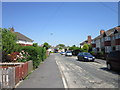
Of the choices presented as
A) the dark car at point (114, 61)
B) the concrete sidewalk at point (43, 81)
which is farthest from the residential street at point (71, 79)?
the dark car at point (114, 61)

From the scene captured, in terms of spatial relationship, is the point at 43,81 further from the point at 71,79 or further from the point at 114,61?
the point at 114,61

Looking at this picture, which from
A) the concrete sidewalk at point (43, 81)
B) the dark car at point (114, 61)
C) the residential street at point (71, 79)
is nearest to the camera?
the concrete sidewalk at point (43, 81)

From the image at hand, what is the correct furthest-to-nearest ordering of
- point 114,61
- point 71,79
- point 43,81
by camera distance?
point 114,61 → point 71,79 → point 43,81

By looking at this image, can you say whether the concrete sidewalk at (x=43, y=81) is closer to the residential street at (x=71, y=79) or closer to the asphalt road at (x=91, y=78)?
the residential street at (x=71, y=79)

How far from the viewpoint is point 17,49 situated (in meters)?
14.6

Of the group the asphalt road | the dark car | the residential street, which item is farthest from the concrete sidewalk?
the dark car

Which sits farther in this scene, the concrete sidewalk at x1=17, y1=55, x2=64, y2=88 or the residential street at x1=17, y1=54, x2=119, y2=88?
the residential street at x1=17, y1=54, x2=119, y2=88

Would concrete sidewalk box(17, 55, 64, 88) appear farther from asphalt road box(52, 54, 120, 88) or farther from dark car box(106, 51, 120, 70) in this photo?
dark car box(106, 51, 120, 70)

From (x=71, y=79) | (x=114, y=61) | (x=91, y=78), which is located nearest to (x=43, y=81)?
(x=71, y=79)

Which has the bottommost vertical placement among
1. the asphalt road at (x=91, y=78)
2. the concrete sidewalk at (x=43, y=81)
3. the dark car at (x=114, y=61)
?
the asphalt road at (x=91, y=78)

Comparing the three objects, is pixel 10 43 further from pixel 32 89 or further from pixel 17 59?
pixel 32 89

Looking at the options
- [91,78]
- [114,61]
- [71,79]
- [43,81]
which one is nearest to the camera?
[43,81]

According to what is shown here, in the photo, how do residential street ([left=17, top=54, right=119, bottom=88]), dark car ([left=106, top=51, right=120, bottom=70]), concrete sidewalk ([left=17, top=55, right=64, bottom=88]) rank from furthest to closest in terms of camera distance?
dark car ([left=106, top=51, right=120, bottom=70]) → residential street ([left=17, top=54, right=119, bottom=88]) → concrete sidewalk ([left=17, top=55, right=64, bottom=88])

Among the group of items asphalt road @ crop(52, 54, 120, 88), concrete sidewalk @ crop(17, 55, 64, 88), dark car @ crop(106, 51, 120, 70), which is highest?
dark car @ crop(106, 51, 120, 70)
